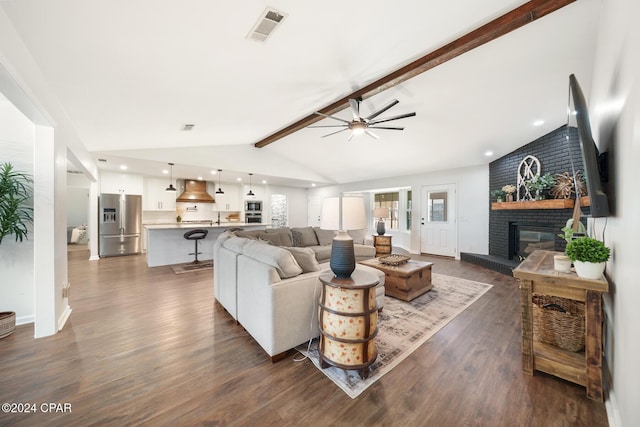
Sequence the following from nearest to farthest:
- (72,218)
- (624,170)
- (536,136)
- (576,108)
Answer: (624,170)
(576,108)
(536,136)
(72,218)

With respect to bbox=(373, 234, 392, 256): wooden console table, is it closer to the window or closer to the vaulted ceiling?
the window

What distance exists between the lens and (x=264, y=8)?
162cm

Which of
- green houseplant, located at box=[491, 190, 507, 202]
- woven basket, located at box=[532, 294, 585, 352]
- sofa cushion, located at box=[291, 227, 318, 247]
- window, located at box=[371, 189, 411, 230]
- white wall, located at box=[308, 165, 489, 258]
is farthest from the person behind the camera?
window, located at box=[371, 189, 411, 230]

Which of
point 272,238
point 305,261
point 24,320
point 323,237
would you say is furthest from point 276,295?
point 323,237

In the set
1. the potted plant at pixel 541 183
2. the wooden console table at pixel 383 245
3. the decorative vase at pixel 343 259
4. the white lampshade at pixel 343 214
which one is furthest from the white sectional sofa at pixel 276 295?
the potted plant at pixel 541 183

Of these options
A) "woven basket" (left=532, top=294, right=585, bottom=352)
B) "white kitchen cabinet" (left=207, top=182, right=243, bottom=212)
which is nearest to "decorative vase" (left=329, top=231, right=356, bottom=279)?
"woven basket" (left=532, top=294, right=585, bottom=352)

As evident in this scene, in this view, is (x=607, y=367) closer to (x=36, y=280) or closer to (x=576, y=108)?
(x=576, y=108)

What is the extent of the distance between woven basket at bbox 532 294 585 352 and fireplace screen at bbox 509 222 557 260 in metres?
3.22

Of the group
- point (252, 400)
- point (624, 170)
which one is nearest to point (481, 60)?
point (624, 170)

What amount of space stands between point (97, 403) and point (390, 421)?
6.08 ft

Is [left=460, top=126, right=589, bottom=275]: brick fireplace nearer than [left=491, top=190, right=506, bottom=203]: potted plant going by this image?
Yes

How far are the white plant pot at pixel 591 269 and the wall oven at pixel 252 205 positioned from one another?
8.36m

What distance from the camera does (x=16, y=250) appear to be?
8.83 feet

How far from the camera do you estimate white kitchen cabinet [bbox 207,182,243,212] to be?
318 inches
